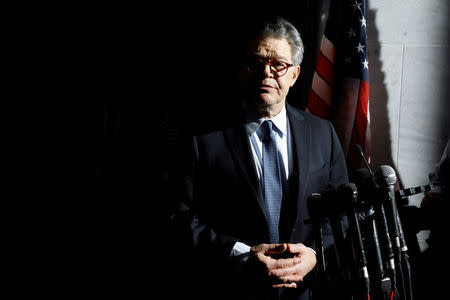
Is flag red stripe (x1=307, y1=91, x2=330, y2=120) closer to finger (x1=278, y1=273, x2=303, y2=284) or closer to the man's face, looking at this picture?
the man's face

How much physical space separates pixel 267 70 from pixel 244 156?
39cm

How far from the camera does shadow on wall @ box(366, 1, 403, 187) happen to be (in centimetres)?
245

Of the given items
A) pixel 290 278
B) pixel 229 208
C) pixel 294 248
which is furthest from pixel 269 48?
pixel 290 278

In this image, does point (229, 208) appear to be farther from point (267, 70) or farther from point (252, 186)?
point (267, 70)

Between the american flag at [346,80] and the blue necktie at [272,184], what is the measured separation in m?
0.91

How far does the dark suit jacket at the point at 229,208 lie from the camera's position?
1.42 m

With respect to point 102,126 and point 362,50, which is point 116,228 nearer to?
point 102,126

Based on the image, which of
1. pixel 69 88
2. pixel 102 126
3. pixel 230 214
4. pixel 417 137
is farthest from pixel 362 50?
pixel 69 88

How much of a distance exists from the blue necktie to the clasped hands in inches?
5.7

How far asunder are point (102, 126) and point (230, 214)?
2195 millimetres

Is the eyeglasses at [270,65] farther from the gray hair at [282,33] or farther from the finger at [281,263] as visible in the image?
the finger at [281,263]

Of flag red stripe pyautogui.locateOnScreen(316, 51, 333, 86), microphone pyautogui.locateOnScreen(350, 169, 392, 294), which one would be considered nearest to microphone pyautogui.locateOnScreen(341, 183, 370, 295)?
microphone pyautogui.locateOnScreen(350, 169, 392, 294)

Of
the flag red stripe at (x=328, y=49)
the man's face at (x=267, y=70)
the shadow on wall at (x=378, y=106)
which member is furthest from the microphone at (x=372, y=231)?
the flag red stripe at (x=328, y=49)

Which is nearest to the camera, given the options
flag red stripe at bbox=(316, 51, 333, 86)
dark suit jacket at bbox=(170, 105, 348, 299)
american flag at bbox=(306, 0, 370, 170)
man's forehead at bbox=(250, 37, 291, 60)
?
dark suit jacket at bbox=(170, 105, 348, 299)
